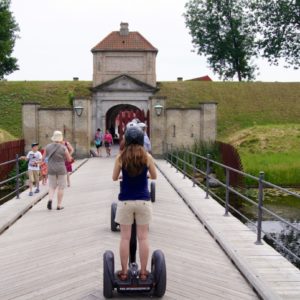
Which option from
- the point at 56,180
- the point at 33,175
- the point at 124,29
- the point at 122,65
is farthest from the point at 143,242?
the point at 124,29

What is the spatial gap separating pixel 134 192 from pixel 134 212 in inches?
8.1

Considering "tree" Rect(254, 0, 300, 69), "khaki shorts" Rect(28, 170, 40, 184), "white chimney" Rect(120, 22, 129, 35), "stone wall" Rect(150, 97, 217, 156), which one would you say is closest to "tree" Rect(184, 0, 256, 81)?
"tree" Rect(254, 0, 300, 69)

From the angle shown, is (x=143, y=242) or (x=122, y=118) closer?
(x=143, y=242)

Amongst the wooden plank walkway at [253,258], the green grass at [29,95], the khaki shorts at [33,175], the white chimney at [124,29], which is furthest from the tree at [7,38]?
the wooden plank walkway at [253,258]

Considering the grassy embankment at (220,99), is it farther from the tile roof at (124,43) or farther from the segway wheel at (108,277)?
the segway wheel at (108,277)

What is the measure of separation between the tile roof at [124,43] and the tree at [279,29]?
1732 centimetres

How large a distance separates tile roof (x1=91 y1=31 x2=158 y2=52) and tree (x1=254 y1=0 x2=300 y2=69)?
56.8ft

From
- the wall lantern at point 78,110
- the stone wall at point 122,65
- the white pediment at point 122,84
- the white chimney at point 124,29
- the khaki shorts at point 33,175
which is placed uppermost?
the white chimney at point 124,29

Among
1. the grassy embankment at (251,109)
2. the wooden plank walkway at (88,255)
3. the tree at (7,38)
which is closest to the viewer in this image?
the wooden plank walkway at (88,255)

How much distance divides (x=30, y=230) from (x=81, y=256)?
2403mm

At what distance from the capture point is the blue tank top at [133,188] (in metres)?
5.25

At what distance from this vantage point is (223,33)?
58812mm

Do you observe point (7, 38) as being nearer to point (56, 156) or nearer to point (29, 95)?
point (29, 95)

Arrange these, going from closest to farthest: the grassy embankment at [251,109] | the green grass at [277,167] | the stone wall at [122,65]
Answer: the green grass at [277,167] < the grassy embankment at [251,109] < the stone wall at [122,65]
